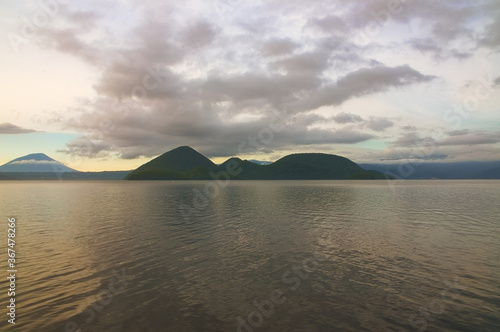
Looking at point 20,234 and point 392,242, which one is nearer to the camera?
point 392,242

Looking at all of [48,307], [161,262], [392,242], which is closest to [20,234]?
[161,262]

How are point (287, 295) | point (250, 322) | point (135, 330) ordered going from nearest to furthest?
point (135, 330) < point (250, 322) < point (287, 295)

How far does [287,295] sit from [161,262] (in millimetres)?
14399

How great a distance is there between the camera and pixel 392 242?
36875mm

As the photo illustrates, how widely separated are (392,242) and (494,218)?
38.5 metres

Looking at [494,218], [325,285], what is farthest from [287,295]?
[494,218]

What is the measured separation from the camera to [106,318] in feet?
56.2

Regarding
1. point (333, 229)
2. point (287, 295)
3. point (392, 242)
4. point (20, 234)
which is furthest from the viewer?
point (333, 229)

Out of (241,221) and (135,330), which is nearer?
(135,330)

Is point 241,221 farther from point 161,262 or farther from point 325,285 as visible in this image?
point 325,285

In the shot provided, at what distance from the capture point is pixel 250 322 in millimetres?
16828

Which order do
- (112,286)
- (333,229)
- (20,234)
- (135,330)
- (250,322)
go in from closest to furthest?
(135,330) → (250,322) → (112,286) → (20,234) → (333,229)

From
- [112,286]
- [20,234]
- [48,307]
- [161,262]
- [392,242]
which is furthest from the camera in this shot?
[20,234]

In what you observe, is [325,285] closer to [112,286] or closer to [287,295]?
[287,295]
